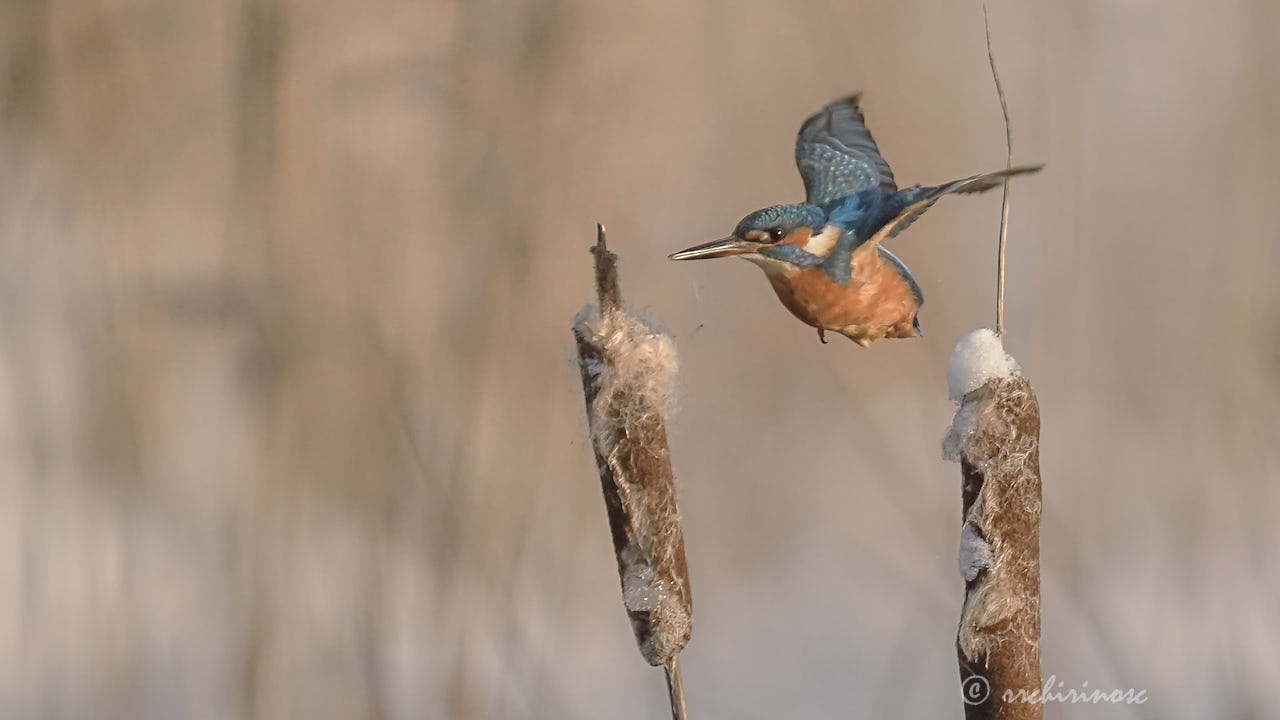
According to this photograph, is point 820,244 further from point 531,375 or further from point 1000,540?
point 531,375

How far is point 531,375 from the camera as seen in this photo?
33.9 inches

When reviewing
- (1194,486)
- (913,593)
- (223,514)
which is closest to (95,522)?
(223,514)

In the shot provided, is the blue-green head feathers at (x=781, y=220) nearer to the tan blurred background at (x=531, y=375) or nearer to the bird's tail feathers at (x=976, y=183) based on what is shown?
the bird's tail feathers at (x=976, y=183)

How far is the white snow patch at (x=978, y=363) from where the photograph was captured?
42 centimetres

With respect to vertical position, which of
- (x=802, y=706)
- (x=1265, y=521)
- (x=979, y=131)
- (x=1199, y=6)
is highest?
(x=1199, y=6)

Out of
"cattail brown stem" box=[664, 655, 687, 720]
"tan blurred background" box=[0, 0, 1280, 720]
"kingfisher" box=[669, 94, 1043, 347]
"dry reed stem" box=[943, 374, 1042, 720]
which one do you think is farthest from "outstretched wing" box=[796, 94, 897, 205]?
"tan blurred background" box=[0, 0, 1280, 720]

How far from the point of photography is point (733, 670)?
2.71ft

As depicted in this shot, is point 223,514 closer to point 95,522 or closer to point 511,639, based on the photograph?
point 95,522

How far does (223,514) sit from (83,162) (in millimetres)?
323

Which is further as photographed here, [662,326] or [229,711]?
[229,711]

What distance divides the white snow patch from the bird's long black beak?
0.11m

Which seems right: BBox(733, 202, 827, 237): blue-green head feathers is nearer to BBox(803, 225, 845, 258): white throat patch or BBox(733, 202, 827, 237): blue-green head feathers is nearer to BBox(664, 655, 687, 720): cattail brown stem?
BBox(803, 225, 845, 258): white throat patch
